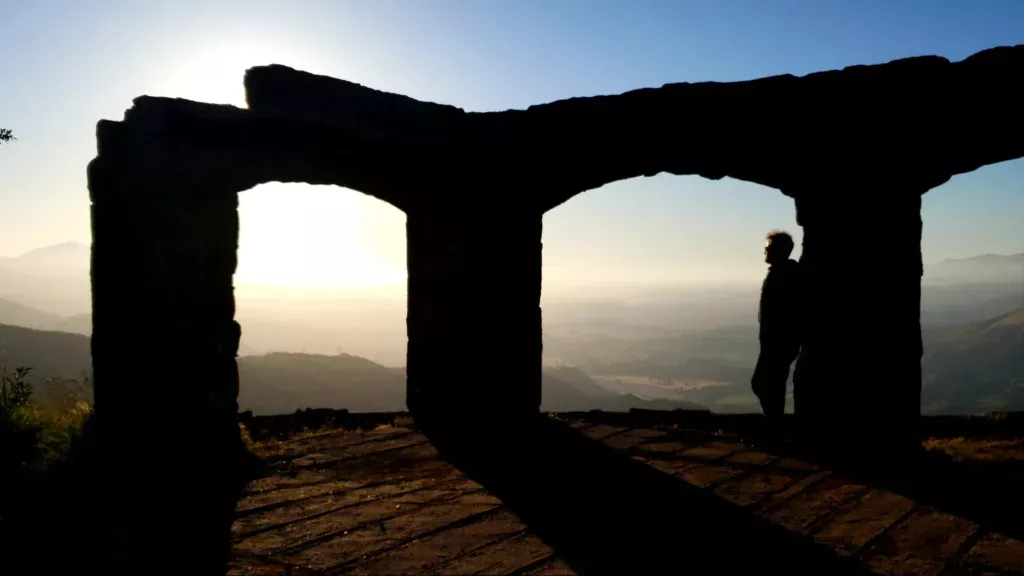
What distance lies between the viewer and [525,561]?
321 centimetres

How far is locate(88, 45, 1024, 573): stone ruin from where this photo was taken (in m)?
4.56

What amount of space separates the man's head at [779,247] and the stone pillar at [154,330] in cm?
457

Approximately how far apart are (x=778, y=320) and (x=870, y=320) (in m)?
0.73

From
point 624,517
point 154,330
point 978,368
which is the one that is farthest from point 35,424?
point 978,368

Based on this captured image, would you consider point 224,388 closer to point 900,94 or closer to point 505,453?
point 505,453

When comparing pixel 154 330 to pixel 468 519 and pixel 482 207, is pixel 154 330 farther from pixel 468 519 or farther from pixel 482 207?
pixel 482 207

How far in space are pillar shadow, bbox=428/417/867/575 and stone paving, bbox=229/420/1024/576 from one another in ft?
0.42

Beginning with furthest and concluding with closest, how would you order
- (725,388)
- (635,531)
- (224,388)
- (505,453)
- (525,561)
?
(725,388), (505,453), (224,388), (635,531), (525,561)

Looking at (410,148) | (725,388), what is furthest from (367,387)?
(725,388)

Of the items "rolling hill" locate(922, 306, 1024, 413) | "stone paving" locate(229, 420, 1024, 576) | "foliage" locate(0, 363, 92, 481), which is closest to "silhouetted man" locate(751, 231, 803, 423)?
"stone paving" locate(229, 420, 1024, 576)

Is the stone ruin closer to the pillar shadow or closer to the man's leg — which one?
the man's leg

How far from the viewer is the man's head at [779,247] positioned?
571 centimetres

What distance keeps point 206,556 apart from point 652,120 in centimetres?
446

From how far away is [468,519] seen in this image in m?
3.83
